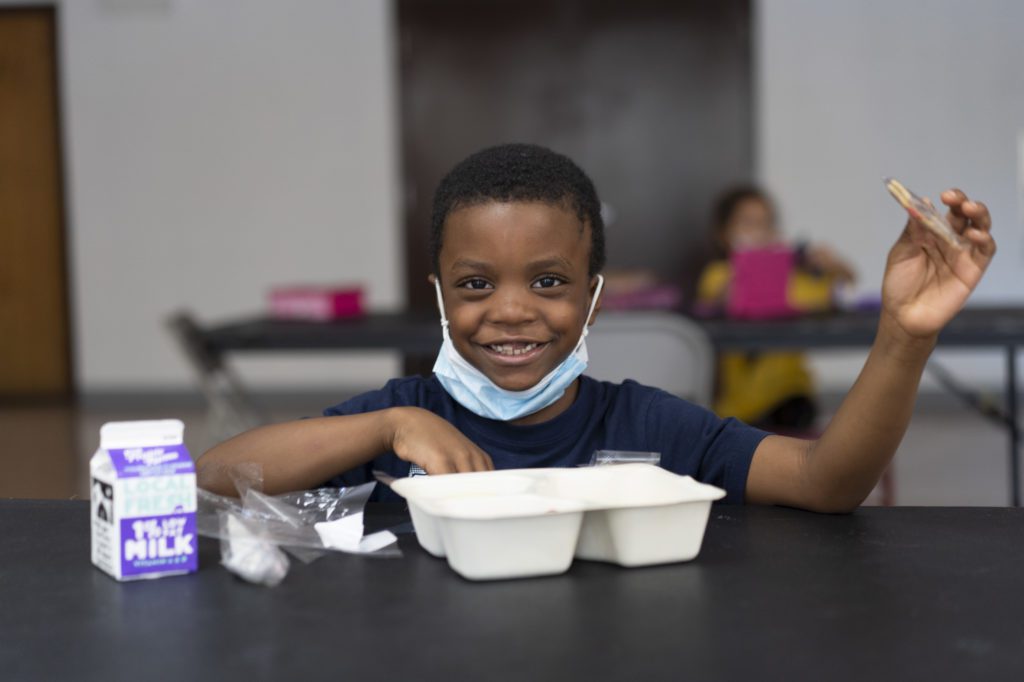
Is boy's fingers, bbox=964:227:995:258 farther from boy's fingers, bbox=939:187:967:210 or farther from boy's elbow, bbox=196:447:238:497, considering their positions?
boy's elbow, bbox=196:447:238:497

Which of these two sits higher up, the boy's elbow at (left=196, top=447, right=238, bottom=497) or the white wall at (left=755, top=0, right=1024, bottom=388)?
the white wall at (left=755, top=0, right=1024, bottom=388)

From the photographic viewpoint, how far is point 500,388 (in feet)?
4.48

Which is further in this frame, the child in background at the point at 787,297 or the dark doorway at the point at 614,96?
the dark doorway at the point at 614,96

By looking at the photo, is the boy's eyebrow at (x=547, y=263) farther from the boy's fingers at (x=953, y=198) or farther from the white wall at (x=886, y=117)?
the white wall at (x=886, y=117)

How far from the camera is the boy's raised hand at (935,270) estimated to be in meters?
1.07

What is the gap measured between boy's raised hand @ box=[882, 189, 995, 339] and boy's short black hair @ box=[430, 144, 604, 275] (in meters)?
0.36

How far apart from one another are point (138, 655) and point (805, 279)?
323 centimetres

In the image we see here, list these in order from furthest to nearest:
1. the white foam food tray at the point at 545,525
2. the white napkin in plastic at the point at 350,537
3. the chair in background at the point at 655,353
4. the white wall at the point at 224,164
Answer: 1. the white wall at the point at 224,164
2. the chair in background at the point at 655,353
3. the white napkin in plastic at the point at 350,537
4. the white foam food tray at the point at 545,525

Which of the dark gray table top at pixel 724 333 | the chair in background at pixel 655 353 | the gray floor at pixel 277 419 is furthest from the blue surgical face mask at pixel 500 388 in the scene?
the gray floor at pixel 277 419

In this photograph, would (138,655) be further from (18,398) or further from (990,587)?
(18,398)

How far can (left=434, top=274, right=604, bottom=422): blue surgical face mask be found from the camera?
137 cm

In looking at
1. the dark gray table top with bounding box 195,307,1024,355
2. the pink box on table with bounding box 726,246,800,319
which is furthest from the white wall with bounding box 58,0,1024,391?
the pink box on table with bounding box 726,246,800,319

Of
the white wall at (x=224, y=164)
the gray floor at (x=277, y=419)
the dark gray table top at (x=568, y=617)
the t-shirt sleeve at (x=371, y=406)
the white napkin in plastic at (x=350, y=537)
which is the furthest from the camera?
the white wall at (x=224, y=164)

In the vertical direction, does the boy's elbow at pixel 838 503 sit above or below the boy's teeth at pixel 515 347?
below
